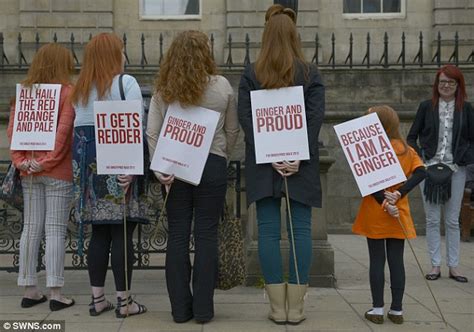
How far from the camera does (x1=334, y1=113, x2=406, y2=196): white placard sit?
195 inches

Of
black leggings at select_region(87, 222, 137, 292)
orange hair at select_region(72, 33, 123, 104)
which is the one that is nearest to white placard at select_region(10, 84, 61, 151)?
orange hair at select_region(72, 33, 123, 104)

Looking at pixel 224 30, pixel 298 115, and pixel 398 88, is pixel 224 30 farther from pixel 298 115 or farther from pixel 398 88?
pixel 298 115

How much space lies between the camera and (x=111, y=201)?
4996 millimetres

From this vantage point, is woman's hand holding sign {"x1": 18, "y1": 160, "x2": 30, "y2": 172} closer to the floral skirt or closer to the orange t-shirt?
the floral skirt

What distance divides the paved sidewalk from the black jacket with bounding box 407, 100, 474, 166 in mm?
1261

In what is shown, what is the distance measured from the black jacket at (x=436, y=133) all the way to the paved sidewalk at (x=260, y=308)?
1.26 m

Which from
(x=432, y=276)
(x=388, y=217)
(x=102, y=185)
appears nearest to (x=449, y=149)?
(x=432, y=276)

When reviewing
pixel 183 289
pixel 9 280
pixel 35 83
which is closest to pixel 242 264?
pixel 183 289

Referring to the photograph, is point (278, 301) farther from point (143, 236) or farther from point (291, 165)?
point (143, 236)

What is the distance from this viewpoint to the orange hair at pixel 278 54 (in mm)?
4879

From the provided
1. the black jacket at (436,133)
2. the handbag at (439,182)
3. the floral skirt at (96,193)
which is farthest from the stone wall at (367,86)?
the floral skirt at (96,193)

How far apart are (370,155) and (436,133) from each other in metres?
2.12

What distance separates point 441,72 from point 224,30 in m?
8.51

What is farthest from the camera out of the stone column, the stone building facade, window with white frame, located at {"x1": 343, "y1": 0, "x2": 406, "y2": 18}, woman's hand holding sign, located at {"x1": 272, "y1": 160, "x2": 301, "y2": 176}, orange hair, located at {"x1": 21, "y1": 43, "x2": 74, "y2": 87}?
window with white frame, located at {"x1": 343, "y1": 0, "x2": 406, "y2": 18}
